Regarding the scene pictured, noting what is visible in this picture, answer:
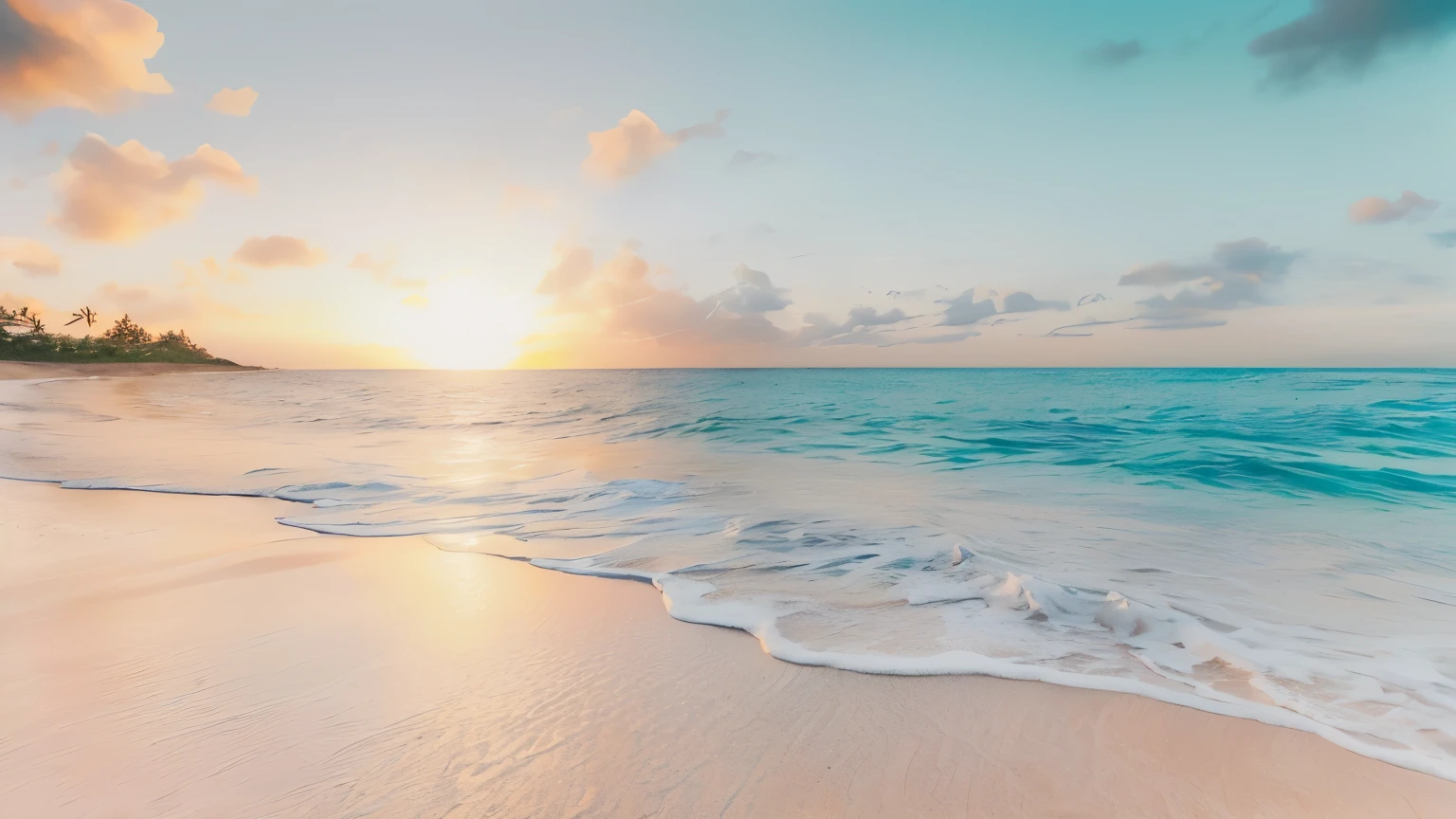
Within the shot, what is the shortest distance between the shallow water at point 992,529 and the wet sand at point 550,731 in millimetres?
320

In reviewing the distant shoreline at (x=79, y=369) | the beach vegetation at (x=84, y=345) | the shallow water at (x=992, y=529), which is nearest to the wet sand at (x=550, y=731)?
the shallow water at (x=992, y=529)

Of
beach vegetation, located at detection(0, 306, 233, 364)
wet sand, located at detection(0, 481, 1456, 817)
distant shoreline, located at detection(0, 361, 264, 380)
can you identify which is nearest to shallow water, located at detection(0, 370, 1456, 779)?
wet sand, located at detection(0, 481, 1456, 817)

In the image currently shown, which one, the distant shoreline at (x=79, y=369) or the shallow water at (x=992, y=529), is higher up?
the distant shoreline at (x=79, y=369)

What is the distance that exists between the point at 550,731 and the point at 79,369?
271 ft

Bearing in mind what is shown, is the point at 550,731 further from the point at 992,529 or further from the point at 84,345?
the point at 84,345

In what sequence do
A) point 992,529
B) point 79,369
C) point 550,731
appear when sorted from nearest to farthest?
1. point 550,731
2. point 992,529
3. point 79,369

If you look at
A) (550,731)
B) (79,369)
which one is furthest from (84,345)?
(550,731)

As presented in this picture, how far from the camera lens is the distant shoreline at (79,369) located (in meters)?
47.5

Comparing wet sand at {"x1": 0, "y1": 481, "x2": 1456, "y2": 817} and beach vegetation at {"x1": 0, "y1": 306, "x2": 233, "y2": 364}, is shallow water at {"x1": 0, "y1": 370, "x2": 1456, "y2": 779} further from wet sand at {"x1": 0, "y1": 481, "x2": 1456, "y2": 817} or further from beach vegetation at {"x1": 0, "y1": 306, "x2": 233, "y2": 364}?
beach vegetation at {"x1": 0, "y1": 306, "x2": 233, "y2": 364}

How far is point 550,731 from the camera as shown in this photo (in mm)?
2410

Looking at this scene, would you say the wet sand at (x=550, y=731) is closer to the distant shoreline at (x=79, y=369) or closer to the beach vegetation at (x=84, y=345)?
the distant shoreline at (x=79, y=369)

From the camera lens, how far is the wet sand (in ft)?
6.70

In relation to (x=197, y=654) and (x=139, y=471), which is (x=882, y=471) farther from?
(x=139, y=471)

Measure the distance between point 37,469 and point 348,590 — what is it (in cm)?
876
